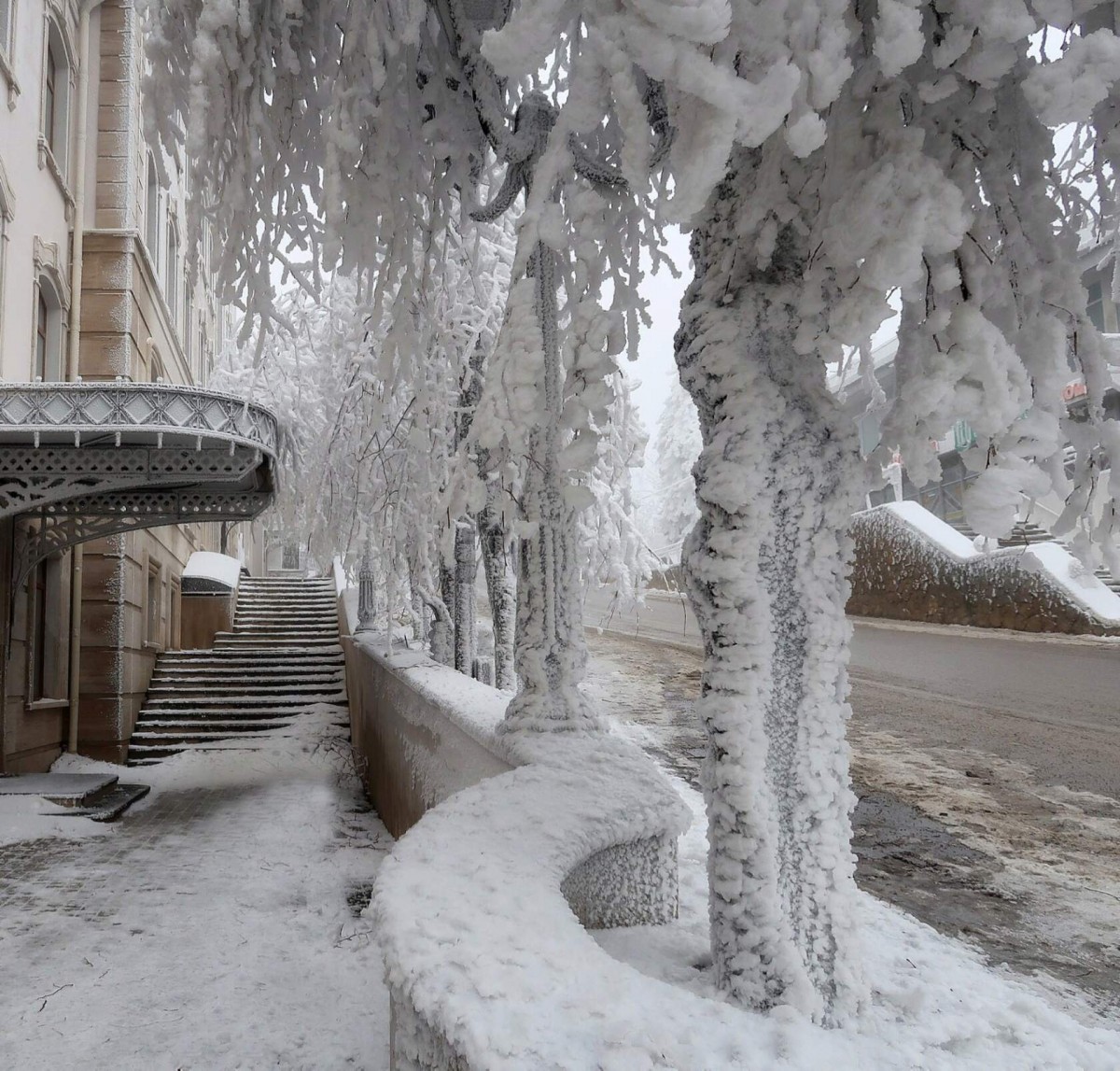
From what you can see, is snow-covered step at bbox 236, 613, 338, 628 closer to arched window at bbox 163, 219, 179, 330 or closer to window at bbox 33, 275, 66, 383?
arched window at bbox 163, 219, 179, 330

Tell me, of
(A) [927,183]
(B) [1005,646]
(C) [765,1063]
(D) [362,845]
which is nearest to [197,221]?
(A) [927,183]

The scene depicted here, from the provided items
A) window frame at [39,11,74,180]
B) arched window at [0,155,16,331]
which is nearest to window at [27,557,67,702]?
arched window at [0,155,16,331]

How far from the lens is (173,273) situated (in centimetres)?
1595

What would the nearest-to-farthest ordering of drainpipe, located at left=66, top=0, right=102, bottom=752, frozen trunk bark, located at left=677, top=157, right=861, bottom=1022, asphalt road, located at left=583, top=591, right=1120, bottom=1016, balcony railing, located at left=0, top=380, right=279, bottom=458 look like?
frozen trunk bark, located at left=677, top=157, right=861, bottom=1022 → asphalt road, located at left=583, top=591, right=1120, bottom=1016 → balcony railing, located at left=0, top=380, right=279, bottom=458 → drainpipe, located at left=66, top=0, right=102, bottom=752

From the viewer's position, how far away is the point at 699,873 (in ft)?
14.9

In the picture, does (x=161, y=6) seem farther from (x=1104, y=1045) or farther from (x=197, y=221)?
(x=1104, y=1045)

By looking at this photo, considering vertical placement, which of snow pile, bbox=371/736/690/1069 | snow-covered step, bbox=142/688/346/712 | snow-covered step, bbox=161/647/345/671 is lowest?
snow-covered step, bbox=142/688/346/712

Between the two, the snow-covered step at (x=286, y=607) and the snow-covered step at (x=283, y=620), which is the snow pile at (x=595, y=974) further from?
the snow-covered step at (x=286, y=607)

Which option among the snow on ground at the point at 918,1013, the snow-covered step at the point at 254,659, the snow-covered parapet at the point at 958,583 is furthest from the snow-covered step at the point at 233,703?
the snow on ground at the point at 918,1013

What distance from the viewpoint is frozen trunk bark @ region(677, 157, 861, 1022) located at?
2.30m

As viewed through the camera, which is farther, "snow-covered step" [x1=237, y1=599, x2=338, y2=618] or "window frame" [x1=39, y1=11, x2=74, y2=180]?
"snow-covered step" [x1=237, y1=599, x2=338, y2=618]

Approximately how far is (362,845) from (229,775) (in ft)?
11.8

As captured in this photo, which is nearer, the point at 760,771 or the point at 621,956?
the point at 760,771

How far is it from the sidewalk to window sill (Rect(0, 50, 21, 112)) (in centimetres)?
648
